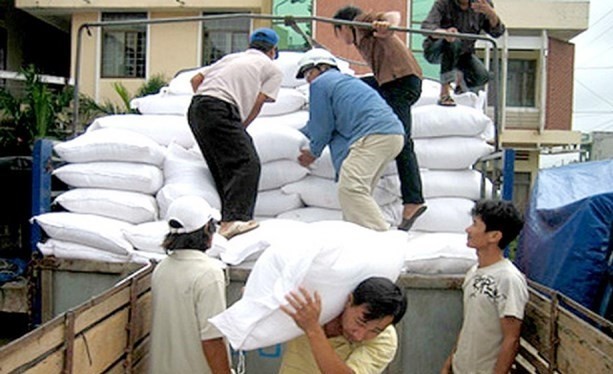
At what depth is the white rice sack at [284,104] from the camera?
13.1 feet

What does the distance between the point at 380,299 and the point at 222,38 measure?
12.0 m

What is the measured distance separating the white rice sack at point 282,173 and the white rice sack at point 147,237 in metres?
0.69

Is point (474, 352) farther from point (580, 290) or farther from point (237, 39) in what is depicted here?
point (237, 39)

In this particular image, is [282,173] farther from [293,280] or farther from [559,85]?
[559,85]

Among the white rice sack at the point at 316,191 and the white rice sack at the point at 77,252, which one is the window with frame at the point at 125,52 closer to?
the white rice sack at the point at 316,191

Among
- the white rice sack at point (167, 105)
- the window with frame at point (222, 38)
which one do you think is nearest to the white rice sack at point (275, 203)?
the white rice sack at point (167, 105)

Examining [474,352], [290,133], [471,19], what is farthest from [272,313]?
[471,19]

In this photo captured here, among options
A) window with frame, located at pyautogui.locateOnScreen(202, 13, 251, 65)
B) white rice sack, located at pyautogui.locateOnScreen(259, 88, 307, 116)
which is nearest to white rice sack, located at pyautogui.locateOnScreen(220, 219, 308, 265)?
white rice sack, located at pyautogui.locateOnScreen(259, 88, 307, 116)

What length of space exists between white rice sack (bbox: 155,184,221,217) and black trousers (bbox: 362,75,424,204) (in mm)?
946

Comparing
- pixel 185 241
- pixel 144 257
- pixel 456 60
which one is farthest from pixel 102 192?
pixel 456 60

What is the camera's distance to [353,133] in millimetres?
3184

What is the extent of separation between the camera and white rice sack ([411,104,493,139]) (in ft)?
11.7

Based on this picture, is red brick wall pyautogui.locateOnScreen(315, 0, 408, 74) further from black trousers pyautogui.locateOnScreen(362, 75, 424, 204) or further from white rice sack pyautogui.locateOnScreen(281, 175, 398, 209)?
white rice sack pyautogui.locateOnScreen(281, 175, 398, 209)

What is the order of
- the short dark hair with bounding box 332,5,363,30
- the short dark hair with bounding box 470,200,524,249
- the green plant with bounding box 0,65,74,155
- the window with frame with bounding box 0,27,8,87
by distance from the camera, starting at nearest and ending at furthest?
1. the short dark hair with bounding box 470,200,524,249
2. the short dark hair with bounding box 332,5,363,30
3. the green plant with bounding box 0,65,74,155
4. the window with frame with bounding box 0,27,8,87
